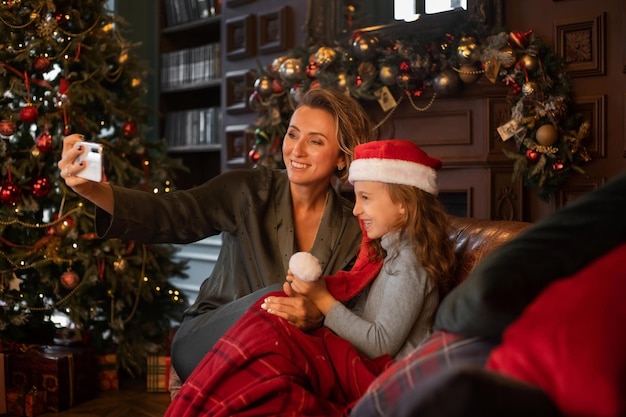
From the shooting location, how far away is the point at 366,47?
11.6 feet

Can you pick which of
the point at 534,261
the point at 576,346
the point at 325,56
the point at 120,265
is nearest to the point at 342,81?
the point at 325,56

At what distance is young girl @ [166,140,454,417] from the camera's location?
1564mm

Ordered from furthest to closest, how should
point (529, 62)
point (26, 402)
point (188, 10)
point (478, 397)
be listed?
1. point (188, 10)
2. point (529, 62)
3. point (26, 402)
4. point (478, 397)

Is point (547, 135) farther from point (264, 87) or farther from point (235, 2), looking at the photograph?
point (235, 2)

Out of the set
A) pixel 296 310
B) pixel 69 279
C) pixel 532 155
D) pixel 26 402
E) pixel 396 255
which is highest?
pixel 532 155

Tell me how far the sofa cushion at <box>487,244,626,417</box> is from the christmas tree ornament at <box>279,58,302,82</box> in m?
2.93

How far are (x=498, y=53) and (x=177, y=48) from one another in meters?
3.01

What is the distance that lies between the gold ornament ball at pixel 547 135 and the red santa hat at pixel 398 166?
1362 millimetres

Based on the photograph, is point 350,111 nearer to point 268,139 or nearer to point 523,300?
point 523,300

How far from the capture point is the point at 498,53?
3279 mm

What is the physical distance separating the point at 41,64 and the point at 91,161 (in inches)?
63.4

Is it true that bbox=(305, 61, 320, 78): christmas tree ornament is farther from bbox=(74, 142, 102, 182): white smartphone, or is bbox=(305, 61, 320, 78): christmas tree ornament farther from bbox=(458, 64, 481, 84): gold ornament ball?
bbox=(74, 142, 102, 182): white smartphone

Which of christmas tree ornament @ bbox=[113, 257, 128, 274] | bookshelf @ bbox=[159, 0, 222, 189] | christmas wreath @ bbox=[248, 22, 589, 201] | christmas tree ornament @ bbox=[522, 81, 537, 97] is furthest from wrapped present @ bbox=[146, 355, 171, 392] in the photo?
christmas tree ornament @ bbox=[522, 81, 537, 97]

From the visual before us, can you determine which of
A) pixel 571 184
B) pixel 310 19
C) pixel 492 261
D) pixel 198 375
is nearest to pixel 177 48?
pixel 310 19
